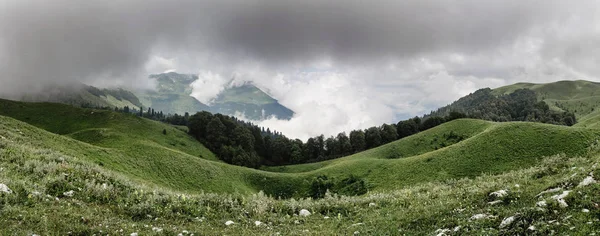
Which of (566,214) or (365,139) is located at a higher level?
(365,139)

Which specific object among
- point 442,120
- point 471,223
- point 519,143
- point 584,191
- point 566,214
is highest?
point 442,120

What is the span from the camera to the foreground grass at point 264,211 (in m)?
10.1

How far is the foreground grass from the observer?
10.1 metres

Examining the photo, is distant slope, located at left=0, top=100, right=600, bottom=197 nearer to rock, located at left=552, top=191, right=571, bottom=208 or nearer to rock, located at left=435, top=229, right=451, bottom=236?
rock, located at left=435, top=229, right=451, bottom=236

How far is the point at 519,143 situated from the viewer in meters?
62.8

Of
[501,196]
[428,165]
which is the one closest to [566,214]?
[501,196]

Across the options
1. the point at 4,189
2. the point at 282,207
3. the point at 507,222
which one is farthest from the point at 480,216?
the point at 4,189

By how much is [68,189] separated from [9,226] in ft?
17.7

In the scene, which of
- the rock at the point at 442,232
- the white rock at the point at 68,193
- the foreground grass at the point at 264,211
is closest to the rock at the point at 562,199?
the foreground grass at the point at 264,211

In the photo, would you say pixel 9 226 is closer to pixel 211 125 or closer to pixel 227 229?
pixel 227 229

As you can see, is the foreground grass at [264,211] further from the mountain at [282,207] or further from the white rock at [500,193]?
the white rock at [500,193]

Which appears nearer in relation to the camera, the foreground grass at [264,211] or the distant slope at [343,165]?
the foreground grass at [264,211]

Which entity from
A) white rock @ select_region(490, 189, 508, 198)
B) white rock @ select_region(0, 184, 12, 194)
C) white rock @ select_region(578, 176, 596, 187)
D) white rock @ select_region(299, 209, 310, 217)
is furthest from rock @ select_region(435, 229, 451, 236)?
white rock @ select_region(0, 184, 12, 194)

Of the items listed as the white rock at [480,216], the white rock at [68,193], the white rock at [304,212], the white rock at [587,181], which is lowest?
the white rock at [304,212]
